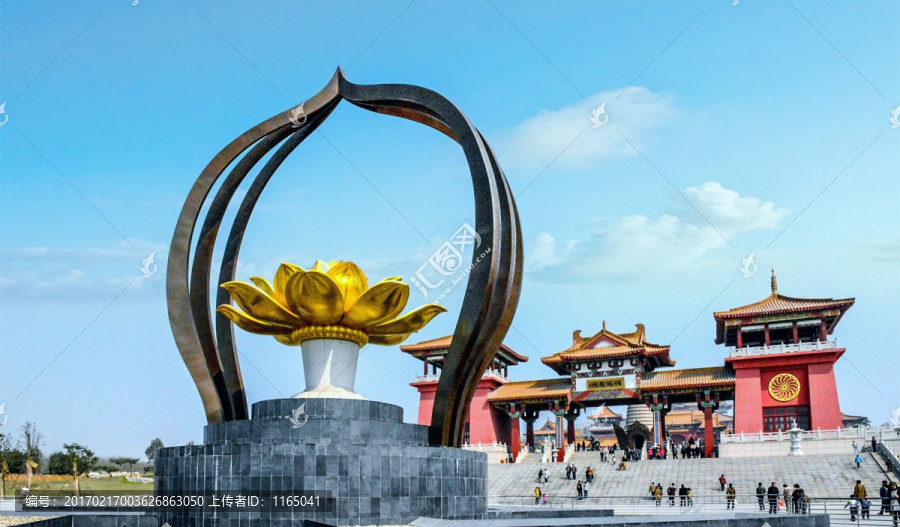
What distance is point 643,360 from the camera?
3117cm

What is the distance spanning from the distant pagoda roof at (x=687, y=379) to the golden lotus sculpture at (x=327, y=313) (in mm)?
19855

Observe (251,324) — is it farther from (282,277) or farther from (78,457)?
(78,457)

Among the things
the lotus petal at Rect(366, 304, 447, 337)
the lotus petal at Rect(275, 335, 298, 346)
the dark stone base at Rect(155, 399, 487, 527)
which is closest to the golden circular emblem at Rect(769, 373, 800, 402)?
the lotus petal at Rect(366, 304, 447, 337)

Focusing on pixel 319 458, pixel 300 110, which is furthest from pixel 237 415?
pixel 300 110

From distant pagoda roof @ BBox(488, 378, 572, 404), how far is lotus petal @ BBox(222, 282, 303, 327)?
71.6 feet

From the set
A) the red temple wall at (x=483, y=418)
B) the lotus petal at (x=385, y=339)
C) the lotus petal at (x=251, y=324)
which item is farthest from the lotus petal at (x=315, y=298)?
the red temple wall at (x=483, y=418)

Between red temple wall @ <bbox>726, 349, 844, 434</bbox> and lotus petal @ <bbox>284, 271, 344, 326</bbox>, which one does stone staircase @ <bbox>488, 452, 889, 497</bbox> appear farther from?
lotus petal @ <bbox>284, 271, 344, 326</bbox>

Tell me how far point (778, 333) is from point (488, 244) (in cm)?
2295

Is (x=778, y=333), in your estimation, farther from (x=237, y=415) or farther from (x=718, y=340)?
(x=237, y=415)

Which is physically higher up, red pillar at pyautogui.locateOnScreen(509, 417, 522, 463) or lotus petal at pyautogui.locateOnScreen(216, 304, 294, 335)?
lotus petal at pyautogui.locateOnScreen(216, 304, 294, 335)

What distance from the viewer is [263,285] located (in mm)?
11539

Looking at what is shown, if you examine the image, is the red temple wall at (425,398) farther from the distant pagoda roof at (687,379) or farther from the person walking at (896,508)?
the person walking at (896,508)

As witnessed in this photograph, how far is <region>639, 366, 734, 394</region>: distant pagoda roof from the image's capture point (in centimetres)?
2912

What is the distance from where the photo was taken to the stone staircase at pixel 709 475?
67.0ft
